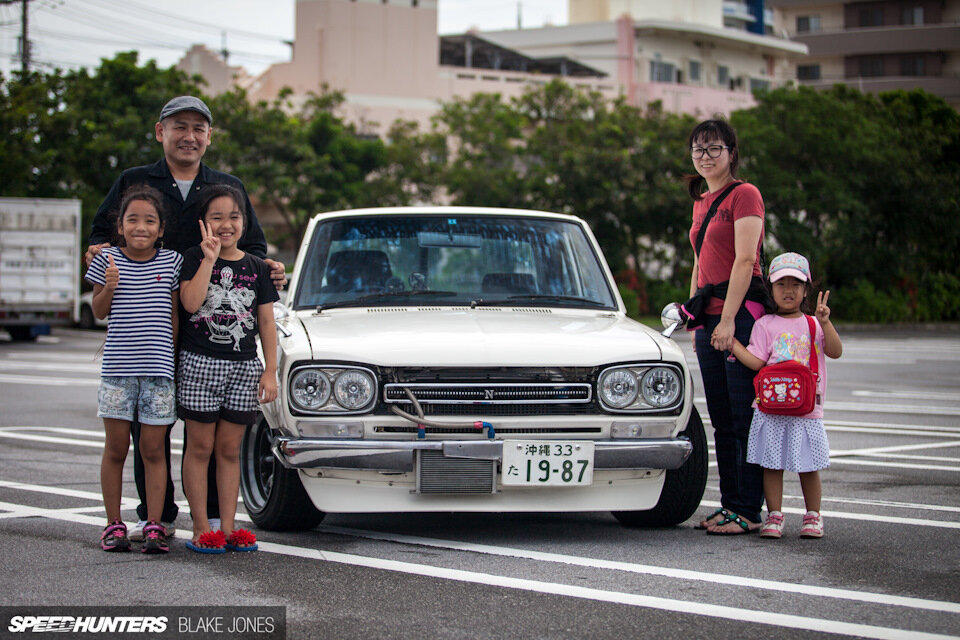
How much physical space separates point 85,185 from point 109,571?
101 feet

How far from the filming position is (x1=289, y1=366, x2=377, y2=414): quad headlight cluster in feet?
16.7

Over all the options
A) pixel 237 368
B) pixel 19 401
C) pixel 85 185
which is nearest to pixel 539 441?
pixel 237 368

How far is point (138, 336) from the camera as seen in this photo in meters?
5.08

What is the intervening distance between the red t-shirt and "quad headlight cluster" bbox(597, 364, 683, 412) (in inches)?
26.6

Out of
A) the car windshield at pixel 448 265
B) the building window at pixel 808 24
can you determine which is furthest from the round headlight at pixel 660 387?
the building window at pixel 808 24

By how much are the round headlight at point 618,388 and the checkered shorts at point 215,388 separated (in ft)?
4.94

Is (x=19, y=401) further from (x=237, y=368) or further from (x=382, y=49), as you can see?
(x=382, y=49)

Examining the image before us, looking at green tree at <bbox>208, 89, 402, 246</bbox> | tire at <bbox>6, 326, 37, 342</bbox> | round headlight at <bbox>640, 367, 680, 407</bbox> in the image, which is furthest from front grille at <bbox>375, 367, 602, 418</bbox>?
green tree at <bbox>208, 89, 402, 246</bbox>

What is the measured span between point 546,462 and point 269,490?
4.61ft

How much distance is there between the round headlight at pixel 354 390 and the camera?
201 inches

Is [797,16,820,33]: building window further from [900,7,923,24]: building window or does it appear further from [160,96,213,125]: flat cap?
[160,96,213,125]: flat cap

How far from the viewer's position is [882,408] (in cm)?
1253

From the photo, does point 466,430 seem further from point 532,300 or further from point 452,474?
point 532,300

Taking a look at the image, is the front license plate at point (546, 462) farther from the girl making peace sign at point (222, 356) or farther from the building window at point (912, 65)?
the building window at point (912, 65)
